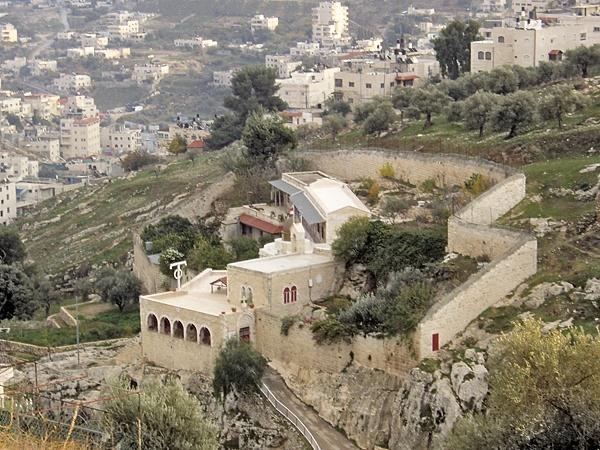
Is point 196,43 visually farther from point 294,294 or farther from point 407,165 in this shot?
point 294,294

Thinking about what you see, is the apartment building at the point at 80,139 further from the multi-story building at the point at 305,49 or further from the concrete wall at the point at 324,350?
the concrete wall at the point at 324,350

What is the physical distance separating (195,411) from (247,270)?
860 cm

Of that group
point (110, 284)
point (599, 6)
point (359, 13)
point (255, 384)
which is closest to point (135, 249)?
point (110, 284)

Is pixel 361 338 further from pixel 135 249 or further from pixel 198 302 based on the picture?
pixel 135 249

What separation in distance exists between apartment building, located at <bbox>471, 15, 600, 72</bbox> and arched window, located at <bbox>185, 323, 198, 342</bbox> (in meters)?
30.2

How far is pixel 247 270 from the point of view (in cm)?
3731

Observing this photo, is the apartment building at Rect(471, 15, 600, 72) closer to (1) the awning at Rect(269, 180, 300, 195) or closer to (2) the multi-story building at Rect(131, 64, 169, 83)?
(1) the awning at Rect(269, 180, 300, 195)

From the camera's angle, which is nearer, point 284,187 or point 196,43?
point 284,187

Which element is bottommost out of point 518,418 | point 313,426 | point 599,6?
point 313,426

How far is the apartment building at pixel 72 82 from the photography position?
173 meters

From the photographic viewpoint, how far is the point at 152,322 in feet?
128

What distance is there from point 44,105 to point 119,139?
87.7 feet

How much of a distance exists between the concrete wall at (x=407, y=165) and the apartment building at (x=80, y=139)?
3324 inches

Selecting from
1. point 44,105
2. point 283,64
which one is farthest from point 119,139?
point 44,105
